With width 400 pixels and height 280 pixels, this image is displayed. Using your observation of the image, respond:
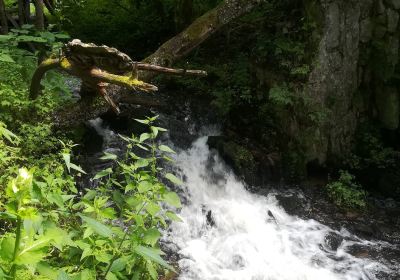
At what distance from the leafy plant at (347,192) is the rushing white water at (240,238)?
110 centimetres

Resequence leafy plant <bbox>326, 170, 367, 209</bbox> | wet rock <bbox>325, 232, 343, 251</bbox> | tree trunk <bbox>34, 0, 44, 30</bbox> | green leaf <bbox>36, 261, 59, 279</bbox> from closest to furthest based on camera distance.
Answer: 1. green leaf <bbox>36, 261, 59, 279</bbox>
2. tree trunk <bbox>34, 0, 44, 30</bbox>
3. wet rock <bbox>325, 232, 343, 251</bbox>
4. leafy plant <bbox>326, 170, 367, 209</bbox>

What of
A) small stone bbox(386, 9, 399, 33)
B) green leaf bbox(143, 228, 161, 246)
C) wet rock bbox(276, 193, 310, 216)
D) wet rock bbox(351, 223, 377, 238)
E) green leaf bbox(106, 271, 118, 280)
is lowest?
wet rock bbox(351, 223, 377, 238)

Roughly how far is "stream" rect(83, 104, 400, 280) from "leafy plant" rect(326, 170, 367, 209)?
37.8 inches

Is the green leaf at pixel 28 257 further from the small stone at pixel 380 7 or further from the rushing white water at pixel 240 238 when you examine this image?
the small stone at pixel 380 7

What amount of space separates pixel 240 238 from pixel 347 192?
305cm

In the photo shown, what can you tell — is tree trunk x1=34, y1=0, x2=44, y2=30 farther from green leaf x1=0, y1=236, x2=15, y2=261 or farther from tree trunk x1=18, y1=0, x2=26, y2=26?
green leaf x1=0, y1=236, x2=15, y2=261

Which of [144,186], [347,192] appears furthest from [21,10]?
[347,192]

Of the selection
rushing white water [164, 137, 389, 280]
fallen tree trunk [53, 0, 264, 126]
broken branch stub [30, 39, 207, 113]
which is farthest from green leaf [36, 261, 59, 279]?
fallen tree trunk [53, 0, 264, 126]

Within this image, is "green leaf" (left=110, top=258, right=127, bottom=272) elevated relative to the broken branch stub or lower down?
lower down

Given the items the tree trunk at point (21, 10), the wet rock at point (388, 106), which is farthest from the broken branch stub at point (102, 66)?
the wet rock at point (388, 106)

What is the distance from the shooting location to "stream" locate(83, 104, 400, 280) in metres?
5.73

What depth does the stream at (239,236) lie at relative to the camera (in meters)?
5.73

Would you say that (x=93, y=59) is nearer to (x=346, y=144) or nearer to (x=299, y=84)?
(x=299, y=84)

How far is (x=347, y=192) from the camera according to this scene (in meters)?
8.05
